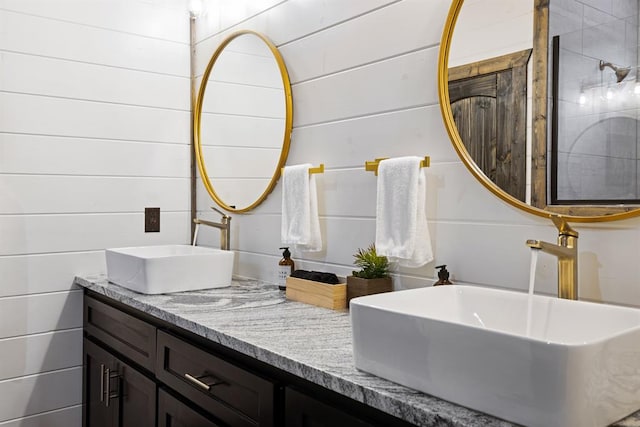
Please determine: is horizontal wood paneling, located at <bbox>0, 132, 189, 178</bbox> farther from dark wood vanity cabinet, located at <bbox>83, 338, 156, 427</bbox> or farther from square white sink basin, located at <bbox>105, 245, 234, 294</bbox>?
dark wood vanity cabinet, located at <bbox>83, 338, 156, 427</bbox>

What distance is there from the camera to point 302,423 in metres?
1.08

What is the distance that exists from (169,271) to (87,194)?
0.68 meters

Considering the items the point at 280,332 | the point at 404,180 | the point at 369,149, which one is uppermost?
the point at 369,149

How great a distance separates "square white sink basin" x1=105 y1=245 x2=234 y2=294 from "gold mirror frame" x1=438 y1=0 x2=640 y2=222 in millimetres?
960

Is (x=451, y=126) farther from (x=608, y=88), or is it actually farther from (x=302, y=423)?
(x=302, y=423)

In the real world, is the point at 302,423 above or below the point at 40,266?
below

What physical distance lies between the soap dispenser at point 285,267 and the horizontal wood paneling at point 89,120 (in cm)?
94

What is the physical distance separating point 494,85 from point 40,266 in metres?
1.79

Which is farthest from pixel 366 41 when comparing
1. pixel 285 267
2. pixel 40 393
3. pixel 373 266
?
pixel 40 393

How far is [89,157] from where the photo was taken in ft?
7.54

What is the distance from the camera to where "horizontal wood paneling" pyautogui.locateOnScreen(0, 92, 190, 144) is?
2143mm

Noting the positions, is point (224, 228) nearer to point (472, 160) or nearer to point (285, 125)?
point (285, 125)

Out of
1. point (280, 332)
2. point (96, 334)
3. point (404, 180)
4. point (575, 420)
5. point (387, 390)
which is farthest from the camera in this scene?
point (96, 334)

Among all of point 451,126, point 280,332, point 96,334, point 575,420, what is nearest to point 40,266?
point 96,334
